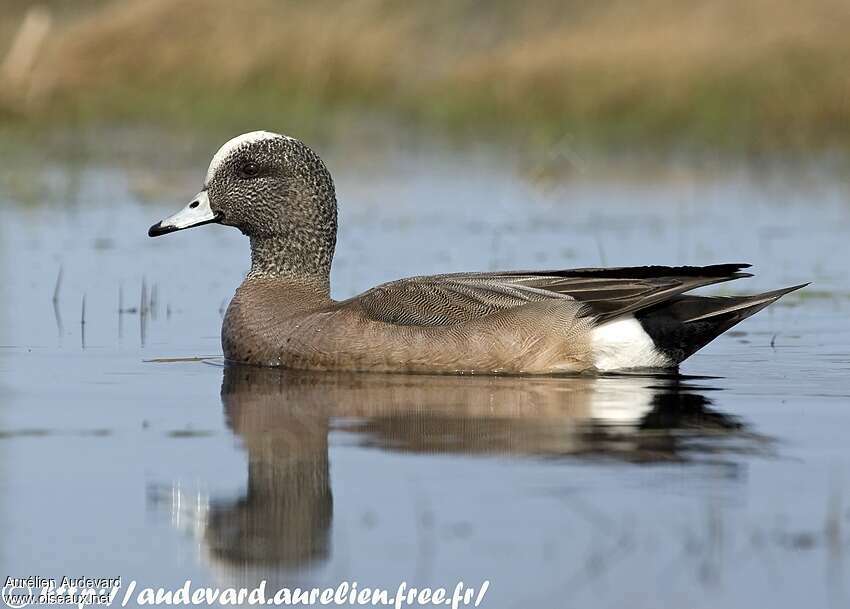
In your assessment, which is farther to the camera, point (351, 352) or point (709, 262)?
point (709, 262)

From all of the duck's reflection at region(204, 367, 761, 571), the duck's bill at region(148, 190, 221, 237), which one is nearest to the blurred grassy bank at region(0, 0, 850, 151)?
the duck's bill at region(148, 190, 221, 237)

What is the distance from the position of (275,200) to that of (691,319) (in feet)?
6.19

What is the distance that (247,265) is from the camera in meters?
10.4

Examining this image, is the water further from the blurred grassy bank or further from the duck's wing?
the blurred grassy bank

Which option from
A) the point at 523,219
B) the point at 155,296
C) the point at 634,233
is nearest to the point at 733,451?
the point at 155,296

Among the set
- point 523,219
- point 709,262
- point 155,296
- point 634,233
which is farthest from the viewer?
point 523,219

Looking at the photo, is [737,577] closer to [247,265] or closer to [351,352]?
[351,352]

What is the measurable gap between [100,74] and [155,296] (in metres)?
9.58

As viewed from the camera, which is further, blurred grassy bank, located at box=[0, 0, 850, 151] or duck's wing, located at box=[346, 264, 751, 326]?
blurred grassy bank, located at box=[0, 0, 850, 151]

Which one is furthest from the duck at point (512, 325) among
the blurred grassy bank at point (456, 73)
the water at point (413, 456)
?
the blurred grassy bank at point (456, 73)

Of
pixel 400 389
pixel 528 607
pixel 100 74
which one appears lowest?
pixel 528 607

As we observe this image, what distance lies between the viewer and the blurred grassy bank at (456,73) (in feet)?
56.9

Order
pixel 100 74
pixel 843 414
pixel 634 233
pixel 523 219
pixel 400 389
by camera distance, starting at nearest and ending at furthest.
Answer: pixel 843 414 → pixel 400 389 → pixel 634 233 → pixel 523 219 → pixel 100 74

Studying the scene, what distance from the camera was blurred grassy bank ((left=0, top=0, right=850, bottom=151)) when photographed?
56.9 ft
